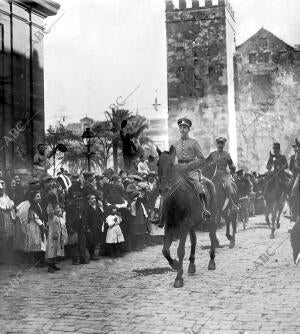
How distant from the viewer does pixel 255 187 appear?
76.7 ft

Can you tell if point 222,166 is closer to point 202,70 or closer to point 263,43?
point 202,70

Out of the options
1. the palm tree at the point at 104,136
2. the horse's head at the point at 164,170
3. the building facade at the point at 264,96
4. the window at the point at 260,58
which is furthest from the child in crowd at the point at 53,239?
the window at the point at 260,58

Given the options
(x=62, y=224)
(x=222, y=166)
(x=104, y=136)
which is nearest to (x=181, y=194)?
(x=62, y=224)

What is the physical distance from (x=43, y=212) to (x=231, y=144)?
3022 centimetres

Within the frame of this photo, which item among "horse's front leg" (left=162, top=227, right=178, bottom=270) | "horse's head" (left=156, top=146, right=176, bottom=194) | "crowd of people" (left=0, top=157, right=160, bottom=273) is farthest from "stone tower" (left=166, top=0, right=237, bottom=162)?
"horse's head" (left=156, top=146, right=176, bottom=194)

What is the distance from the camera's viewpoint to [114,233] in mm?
11469

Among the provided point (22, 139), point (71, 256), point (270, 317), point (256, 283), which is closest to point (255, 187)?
point (22, 139)

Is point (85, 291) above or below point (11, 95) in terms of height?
below

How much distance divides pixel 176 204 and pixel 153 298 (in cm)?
187

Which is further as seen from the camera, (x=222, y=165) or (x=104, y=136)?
(x=104, y=136)

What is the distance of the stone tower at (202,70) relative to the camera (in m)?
38.9

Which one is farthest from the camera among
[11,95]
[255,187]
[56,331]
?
[255,187]

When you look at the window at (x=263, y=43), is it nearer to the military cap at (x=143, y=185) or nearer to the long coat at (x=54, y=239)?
the military cap at (x=143, y=185)

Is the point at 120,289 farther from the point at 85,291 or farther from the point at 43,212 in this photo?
the point at 43,212
